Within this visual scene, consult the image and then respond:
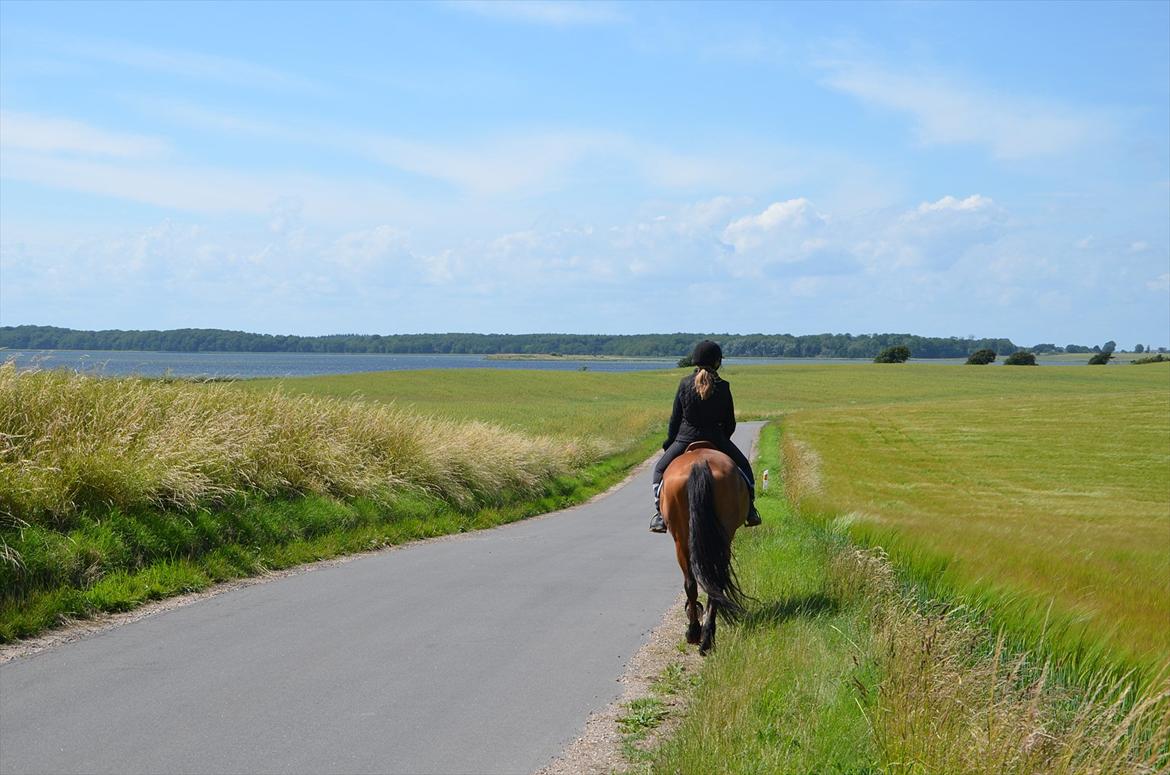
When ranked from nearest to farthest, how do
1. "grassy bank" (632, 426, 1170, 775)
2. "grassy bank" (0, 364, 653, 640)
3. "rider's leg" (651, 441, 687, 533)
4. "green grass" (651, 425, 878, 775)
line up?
1. "grassy bank" (632, 426, 1170, 775)
2. "green grass" (651, 425, 878, 775)
3. "rider's leg" (651, 441, 687, 533)
4. "grassy bank" (0, 364, 653, 640)

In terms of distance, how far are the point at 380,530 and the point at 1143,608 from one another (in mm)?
10762

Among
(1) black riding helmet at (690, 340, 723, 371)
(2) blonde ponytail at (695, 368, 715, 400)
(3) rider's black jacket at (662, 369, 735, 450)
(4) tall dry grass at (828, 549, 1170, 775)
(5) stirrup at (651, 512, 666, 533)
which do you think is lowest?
(4) tall dry grass at (828, 549, 1170, 775)

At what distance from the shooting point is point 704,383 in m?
9.41

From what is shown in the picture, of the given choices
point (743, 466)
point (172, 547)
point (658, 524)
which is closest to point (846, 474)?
point (658, 524)

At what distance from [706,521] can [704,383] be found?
4.21ft

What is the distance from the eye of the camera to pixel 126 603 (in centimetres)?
995

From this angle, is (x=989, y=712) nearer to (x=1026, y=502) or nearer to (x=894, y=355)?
(x=1026, y=502)

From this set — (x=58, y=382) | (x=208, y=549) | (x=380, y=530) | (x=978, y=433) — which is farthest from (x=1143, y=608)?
(x=978, y=433)

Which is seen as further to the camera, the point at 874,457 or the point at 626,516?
the point at 874,457

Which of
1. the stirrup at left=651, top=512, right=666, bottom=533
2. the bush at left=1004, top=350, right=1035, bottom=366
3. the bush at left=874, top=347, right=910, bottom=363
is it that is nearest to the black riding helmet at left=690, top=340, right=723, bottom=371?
the stirrup at left=651, top=512, right=666, bottom=533

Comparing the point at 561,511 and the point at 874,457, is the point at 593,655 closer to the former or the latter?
the point at 561,511

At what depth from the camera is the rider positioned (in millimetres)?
9453

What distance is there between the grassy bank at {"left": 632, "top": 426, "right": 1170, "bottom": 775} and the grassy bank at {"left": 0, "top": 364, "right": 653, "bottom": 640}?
5961mm

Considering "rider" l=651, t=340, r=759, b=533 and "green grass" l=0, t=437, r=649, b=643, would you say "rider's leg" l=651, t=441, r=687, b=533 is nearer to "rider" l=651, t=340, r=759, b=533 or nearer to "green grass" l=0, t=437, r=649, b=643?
"rider" l=651, t=340, r=759, b=533
